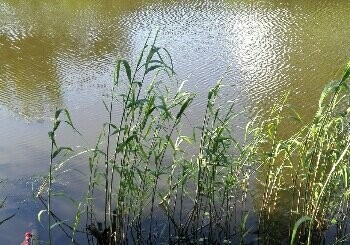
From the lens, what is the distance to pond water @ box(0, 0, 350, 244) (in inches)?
189

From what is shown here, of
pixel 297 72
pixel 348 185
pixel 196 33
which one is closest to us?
pixel 348 185

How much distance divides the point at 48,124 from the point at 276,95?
262 centimetres

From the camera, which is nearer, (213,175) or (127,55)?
(213,175)

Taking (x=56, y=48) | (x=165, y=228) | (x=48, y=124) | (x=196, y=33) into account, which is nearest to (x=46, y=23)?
(x=56, y=48)

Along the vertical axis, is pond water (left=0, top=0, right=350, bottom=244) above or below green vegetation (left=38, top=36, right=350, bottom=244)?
above

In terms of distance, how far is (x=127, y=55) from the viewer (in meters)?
7.68

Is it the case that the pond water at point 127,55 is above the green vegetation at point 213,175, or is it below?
above

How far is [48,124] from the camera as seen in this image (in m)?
5.14

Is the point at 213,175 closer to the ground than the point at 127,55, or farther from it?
closer to the ground

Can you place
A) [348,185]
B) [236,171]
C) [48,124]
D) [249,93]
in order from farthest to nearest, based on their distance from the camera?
[249,93] < [48,124] < [236,171] < [348,185]

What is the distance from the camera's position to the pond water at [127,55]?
4.80m

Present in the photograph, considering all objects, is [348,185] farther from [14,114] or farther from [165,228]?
[14,114]

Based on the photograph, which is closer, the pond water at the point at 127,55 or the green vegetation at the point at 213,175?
the green vegetation at the point at 213,175

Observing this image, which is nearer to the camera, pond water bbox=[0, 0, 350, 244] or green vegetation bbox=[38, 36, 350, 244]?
green vegetation bbox=[38, 36, 350, 244]
